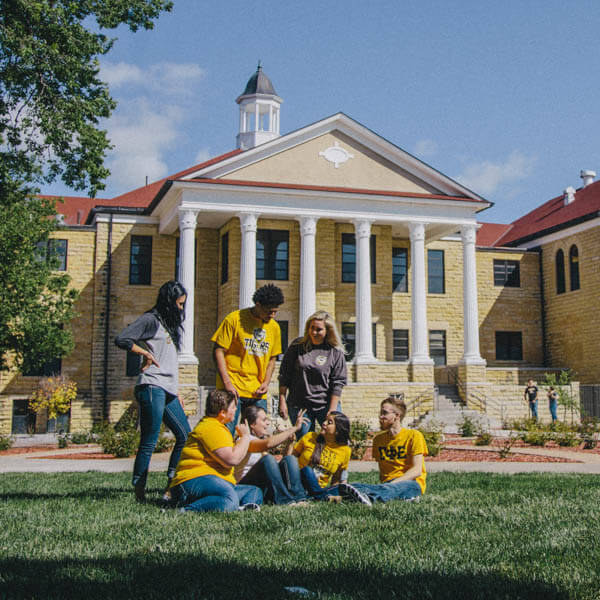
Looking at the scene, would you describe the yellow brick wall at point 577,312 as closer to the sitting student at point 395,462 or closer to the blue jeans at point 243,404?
the sitting student at point 395,462

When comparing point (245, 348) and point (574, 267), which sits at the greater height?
point (574, 267)

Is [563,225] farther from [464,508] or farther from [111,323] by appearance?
[464,508]

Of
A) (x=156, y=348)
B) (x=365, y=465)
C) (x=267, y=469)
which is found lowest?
(x=365, y=465)

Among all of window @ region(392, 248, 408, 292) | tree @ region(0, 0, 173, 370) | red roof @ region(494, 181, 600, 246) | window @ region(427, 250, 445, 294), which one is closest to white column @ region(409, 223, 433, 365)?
window @ region(392, 248, 408, 292)

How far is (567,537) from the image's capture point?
5.05 m

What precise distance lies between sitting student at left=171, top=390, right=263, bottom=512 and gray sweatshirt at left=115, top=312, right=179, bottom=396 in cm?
83

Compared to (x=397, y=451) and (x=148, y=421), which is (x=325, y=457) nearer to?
(x=397, y=451)

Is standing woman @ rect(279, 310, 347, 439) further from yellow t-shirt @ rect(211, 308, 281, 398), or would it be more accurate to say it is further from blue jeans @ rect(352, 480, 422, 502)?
blue jeans @ rect(352, 480, 422, 502)

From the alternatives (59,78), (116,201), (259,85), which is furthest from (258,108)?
(59,78)

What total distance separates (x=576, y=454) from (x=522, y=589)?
12076mm

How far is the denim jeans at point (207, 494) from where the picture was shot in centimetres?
614

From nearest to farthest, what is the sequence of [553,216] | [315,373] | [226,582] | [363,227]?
[226,582] < [315,373] < [363,227] < [553,216]

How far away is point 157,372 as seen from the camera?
6.93m

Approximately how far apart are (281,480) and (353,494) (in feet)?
2.22
